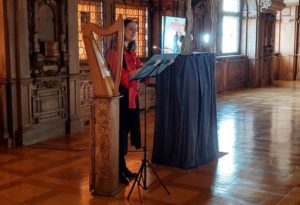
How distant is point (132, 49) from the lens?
4.01 metres

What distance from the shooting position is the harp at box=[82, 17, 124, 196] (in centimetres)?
356

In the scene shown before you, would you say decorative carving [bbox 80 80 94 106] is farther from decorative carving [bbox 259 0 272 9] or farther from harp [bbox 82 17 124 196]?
decorative carving [bbox 259 0 272 9]

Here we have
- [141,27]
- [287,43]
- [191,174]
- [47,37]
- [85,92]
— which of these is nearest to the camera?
[191,174]

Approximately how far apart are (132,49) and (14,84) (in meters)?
2.20

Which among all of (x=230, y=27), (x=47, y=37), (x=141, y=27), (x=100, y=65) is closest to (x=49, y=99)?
(x=47, y=37)

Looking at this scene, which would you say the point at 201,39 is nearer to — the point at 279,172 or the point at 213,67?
the point at 213,67

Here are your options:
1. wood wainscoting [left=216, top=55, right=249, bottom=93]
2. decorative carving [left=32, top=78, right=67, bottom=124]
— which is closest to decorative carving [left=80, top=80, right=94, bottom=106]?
decorative carving [left=32, top=78, right=67, bottom=124]

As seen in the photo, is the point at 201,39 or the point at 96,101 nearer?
the point at 96,101

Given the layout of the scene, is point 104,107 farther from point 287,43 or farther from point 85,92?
point 287,43

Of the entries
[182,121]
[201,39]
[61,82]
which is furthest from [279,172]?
[201,39]

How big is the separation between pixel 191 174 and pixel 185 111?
64 centimetres

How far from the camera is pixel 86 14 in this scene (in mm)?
7215

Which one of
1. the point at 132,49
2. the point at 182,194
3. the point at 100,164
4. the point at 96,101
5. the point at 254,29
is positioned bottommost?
the point at 182,194

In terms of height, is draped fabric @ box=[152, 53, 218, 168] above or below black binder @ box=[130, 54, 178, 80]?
below
